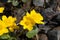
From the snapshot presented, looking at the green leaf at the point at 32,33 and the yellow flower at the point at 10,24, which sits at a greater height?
the yellow flower at the point at 10,24

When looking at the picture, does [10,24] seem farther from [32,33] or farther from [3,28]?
[32,33]

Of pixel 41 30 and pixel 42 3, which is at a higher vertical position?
pixel 42 3

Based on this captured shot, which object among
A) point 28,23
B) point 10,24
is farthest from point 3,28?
point 28,23

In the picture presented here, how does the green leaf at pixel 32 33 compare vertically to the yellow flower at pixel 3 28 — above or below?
below

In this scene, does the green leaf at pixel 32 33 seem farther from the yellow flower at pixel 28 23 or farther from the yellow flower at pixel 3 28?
the yellow flower at pixel 3 28

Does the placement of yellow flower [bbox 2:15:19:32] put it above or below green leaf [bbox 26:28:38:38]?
above

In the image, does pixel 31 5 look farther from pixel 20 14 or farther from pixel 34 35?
pixel 34 35

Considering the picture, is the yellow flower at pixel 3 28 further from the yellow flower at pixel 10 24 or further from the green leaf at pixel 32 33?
the green leaf at pixel 32 33

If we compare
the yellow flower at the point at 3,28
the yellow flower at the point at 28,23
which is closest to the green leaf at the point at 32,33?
the yellow flower at the point at 28,23

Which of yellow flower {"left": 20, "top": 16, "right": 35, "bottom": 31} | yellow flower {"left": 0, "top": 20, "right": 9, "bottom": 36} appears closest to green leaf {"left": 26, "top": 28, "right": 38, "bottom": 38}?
yellow flower {"left": 20, "top": 16, "right": 35, "bottom": 31}

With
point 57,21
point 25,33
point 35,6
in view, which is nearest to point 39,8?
point 35,6

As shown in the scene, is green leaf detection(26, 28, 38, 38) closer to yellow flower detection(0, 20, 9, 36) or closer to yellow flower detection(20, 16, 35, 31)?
yellow flower detection(20, 16, 35, 31)
